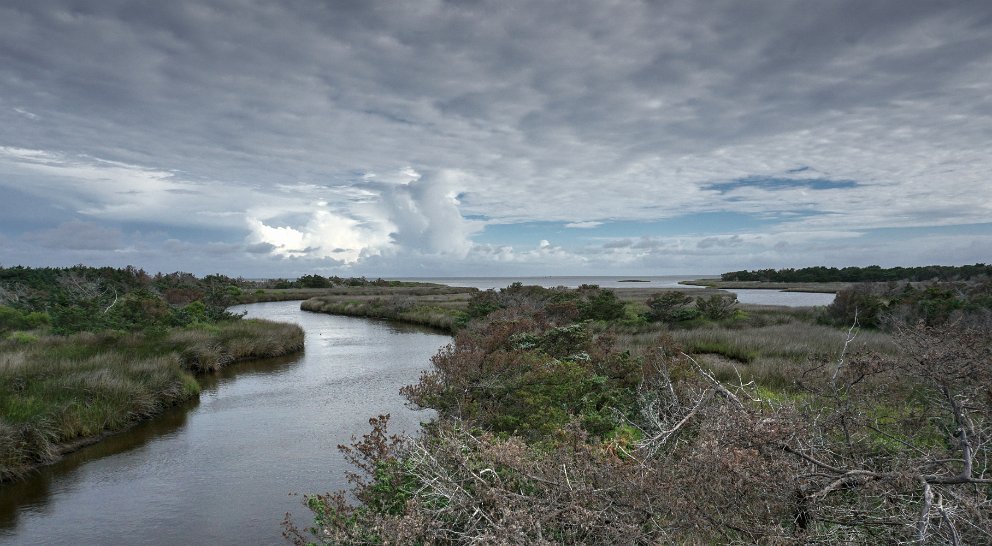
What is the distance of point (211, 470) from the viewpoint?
11.1 meters

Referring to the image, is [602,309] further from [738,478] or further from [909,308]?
[738,478]

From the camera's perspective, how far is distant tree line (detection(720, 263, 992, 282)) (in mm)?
71037

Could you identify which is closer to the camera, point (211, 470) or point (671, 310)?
point (211, 470)

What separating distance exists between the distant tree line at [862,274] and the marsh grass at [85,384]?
7818cm

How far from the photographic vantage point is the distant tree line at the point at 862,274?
7104cm

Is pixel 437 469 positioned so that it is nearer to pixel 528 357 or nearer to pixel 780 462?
pixel 780 462

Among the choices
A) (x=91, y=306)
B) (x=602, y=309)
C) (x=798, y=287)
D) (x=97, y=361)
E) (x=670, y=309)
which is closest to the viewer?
(x=97, y=361)

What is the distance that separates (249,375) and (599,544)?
20.3 m

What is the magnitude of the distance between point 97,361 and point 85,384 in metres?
2.64

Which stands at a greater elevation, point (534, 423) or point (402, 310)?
point (402, 310)

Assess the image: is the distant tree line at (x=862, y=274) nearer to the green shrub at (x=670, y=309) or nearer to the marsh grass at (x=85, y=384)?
the green shrub at (x=670, y=309)

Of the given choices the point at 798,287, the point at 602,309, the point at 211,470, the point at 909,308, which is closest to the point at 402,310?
the point at 602,309

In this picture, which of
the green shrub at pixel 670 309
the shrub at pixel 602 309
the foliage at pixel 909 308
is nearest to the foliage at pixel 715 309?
the green shrub at pixel 670 309

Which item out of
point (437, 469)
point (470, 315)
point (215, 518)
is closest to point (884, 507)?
point (437, 469)
